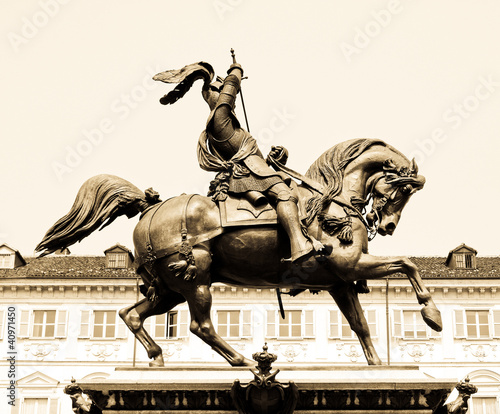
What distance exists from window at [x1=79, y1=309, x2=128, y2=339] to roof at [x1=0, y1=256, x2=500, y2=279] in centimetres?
196

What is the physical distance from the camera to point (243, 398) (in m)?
14.0

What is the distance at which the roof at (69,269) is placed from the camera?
56.2 m

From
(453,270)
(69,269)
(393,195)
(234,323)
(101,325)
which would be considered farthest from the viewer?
(453,270)

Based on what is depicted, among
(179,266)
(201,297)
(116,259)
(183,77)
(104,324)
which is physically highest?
(116,259)

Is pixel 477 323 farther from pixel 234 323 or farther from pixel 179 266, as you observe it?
pixel 179 266

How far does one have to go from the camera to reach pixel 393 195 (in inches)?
611

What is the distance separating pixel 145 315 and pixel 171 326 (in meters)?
39.8

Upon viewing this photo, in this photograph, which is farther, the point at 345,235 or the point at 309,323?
the point at 309,323

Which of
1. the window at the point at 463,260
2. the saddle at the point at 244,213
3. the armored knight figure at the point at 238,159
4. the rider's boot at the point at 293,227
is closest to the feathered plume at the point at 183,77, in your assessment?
the armored knight figure at the point at 238,159

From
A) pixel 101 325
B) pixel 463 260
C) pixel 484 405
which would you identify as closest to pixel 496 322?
pixel 484 405

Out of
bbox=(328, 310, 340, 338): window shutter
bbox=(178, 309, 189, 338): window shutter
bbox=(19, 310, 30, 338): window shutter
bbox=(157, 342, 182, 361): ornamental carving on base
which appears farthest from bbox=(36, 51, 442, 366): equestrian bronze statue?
bbox=(19, 310, 30, 338): window shutter

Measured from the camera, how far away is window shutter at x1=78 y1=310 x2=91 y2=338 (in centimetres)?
5534

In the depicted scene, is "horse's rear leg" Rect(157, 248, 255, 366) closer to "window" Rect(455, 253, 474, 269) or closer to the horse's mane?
the horse's mane

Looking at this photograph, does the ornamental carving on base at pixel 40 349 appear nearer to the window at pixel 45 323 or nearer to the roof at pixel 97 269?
the window at pixel 45 323
